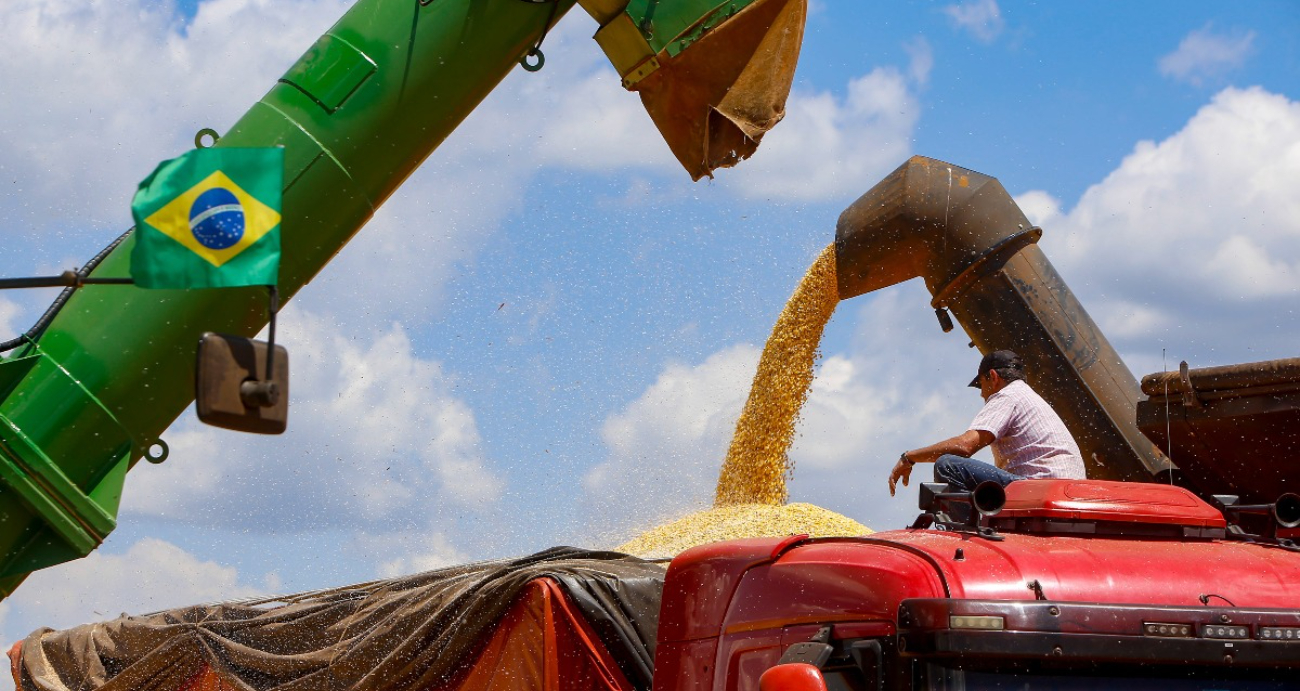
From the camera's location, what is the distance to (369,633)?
222 inches

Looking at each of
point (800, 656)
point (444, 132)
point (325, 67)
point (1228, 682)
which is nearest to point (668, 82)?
point (444, 132)

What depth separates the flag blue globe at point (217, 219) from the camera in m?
3.57

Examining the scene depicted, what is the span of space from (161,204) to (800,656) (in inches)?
79.0

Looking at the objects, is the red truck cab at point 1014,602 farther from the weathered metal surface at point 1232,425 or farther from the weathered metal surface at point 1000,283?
the weathered metal surface at point 1000,283

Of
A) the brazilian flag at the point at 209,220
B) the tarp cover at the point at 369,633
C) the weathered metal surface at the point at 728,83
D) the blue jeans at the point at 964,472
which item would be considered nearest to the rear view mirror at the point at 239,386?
the brazilian flag at the point at 209,220

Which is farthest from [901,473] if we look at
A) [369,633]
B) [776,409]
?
[776,409]

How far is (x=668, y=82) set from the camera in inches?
194

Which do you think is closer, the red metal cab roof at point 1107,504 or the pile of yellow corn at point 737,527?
the red metal cab roof at point 1107,504

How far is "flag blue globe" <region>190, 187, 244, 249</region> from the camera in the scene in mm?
3574

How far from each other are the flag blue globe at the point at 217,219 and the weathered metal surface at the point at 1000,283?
4.26 meters

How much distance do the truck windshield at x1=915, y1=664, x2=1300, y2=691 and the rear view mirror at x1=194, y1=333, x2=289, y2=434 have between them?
1.67m

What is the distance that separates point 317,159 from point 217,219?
74cm

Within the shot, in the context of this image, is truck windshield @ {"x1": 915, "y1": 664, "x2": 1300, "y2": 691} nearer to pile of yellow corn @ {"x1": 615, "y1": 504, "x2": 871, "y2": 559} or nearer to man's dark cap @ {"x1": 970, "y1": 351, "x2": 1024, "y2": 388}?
man's dark cap @ {"x1": 970, "y1": 351, "x2": 1024, "y2": 388}

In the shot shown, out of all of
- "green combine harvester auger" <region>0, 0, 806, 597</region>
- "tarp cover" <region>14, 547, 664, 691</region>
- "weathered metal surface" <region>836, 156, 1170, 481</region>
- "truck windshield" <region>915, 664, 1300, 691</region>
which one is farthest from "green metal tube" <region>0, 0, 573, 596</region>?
"weathered metal surface" <region>836, 156, 1170, 481</region>
